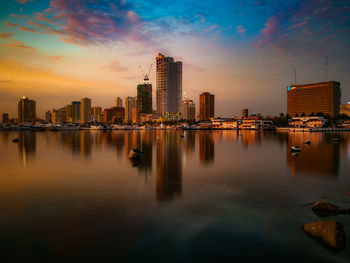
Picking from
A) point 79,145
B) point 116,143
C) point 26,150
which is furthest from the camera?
point 116,143

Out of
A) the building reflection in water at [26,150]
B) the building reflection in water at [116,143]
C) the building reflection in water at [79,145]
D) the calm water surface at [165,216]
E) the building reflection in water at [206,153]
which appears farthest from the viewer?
the building reflection in water at [116,143]

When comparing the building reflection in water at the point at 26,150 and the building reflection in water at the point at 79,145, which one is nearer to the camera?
the building reflection in water at the point at 26,150

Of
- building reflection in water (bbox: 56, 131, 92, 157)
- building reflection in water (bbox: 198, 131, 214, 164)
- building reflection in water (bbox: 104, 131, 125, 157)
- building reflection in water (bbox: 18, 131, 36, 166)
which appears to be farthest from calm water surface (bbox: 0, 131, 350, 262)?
building reflection in water (bbox: 104, 131, 125, 157)

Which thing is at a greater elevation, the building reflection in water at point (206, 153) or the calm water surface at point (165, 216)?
the calm water surface at point (165, 216)

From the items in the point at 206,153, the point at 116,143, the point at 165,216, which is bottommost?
the point at 206,153

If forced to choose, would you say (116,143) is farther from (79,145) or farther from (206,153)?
(206,153)

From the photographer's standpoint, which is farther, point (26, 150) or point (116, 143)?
point (116, 143)

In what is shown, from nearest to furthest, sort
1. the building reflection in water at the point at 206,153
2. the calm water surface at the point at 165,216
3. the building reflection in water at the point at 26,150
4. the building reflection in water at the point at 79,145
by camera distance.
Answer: the calm water surface at the point at 165,216 < the building reflection in water at the point at 206,153 < the building reflection in water at the point at 26,150 < the building reflection in water at the point at 79,145

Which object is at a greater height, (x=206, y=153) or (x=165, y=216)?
(x=165, y=216)

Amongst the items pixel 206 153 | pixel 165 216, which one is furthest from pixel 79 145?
pixel 165 216

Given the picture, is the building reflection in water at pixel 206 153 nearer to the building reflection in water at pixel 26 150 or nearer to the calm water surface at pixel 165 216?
the calm water surface at pixel 165 216

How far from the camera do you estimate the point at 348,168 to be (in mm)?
36344

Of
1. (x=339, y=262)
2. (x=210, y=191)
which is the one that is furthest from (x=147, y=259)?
(x=210, y=191)

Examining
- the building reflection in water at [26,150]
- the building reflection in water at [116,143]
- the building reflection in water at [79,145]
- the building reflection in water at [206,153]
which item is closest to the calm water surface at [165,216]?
the building reflection in water at [206,153]
